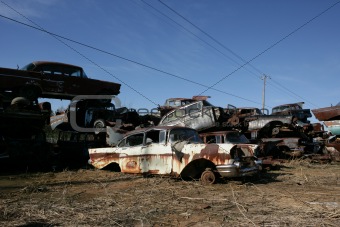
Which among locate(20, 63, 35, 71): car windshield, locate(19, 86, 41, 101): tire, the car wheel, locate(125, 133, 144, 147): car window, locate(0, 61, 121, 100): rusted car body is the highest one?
locate(20, 63, 35, 71): car windshield

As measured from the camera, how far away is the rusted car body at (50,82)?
11.8 metres

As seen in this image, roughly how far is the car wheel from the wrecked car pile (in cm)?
2

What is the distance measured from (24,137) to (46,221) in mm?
7393

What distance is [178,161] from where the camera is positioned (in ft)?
25.1

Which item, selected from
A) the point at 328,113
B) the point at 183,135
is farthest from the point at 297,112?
the point at 183,135

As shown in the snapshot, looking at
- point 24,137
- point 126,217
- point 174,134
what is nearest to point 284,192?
point 174,134

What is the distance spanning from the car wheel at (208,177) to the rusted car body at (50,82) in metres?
7.92

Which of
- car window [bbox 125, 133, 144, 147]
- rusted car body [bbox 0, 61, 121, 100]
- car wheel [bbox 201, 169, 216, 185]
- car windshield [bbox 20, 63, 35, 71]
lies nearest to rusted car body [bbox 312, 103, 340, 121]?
car wheel [bbox 201, 169, 216, 185]

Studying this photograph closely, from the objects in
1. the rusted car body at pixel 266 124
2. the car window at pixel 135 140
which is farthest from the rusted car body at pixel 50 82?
the rusted car body at pixel 266 124

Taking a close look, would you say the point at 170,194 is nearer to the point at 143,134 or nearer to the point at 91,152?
the point at 143,134

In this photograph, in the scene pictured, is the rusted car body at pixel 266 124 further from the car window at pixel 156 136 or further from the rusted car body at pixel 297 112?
the car window at pixel 156 136

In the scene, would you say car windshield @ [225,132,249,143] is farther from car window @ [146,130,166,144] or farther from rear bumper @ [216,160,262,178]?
rear bumper @ [216,160,262,178]

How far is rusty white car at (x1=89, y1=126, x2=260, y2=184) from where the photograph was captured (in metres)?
7.21

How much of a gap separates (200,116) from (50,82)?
604 centimetres
